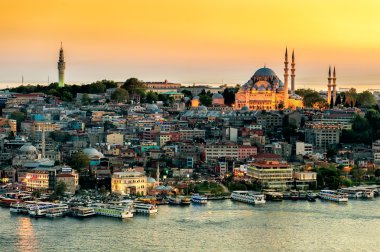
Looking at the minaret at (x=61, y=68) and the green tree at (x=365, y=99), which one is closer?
the green tree at (x=365, y=99)

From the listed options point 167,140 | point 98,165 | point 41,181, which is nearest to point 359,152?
point 167,140

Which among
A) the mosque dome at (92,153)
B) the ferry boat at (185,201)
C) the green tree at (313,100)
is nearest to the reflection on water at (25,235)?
the ferry boat at (185,201)

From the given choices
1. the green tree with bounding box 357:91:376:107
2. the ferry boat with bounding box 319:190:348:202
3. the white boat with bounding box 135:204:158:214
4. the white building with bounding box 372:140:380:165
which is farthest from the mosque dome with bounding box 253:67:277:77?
the white boat with bounding box 135:204:158:214

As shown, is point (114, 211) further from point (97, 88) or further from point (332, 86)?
point (97, 88)

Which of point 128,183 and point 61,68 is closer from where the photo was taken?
point 128,183

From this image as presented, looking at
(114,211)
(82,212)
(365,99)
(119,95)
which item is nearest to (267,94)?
(365,99)

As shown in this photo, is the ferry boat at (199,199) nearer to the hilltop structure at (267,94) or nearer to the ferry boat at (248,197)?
the ferry boat at (248,197)
